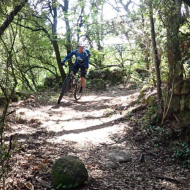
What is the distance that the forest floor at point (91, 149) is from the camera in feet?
10.4

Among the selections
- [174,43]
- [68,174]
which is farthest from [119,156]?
[174,43]

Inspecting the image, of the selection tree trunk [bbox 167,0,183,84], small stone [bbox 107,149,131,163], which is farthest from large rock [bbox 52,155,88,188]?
tree trunk [bbox 167,0,183,84]

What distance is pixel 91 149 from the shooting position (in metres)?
4.45

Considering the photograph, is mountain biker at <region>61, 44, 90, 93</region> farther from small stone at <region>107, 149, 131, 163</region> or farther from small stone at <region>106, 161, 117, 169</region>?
Result: small stone at <region>106, 161, 117, 169</region>

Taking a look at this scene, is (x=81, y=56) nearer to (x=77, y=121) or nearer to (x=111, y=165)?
(x=77, y=121)

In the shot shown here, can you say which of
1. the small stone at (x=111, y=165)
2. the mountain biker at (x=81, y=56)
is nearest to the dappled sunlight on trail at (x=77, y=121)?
the small stone at (x=111, y=165)

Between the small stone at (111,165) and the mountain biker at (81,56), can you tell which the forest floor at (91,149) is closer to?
the small stone at (111,165)

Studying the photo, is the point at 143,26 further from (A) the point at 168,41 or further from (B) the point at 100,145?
(B) the point at 100,145

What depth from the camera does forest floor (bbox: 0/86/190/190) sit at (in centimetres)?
316

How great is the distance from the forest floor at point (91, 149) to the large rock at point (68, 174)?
0.14 meters

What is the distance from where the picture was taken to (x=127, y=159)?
405 centimetres

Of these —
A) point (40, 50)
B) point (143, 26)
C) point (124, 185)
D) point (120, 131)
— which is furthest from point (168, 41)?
point (40, 50)

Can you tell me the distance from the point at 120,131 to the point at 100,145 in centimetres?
95

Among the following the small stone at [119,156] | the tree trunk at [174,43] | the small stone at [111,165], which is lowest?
the small stone at [111,165]
